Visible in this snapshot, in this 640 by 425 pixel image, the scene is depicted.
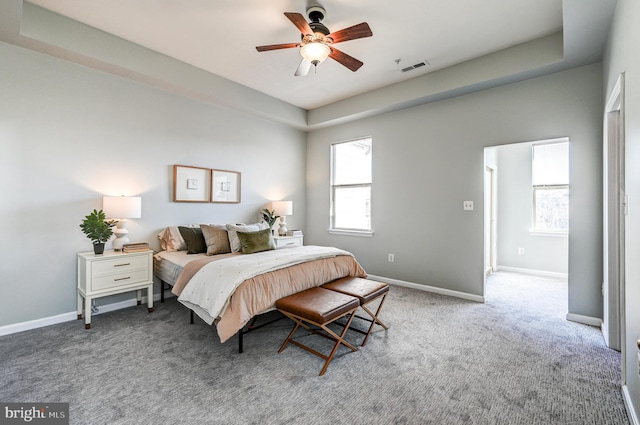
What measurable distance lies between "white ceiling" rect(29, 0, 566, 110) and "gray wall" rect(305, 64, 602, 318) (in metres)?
0.67

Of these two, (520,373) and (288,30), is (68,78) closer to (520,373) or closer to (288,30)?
(288,30)

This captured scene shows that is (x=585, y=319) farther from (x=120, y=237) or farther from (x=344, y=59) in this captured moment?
(x=120, y=237)

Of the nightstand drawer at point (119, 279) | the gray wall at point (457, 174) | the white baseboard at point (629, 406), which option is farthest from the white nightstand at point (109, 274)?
the white baseboard at point (629, 406)

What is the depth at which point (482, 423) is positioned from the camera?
1.63m

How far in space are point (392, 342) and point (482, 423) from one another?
99 centimetres

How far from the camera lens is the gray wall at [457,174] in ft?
9.83

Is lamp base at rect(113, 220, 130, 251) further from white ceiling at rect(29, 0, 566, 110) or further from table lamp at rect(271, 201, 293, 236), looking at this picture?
table lamp at rect(271, 201, 293, 236)

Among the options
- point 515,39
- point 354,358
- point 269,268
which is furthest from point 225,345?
point 515,39

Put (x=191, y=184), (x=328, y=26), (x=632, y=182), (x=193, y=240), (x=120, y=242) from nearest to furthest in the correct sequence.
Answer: (x=632, y=182) → (x=328, y=26) → (x=120, y=242) → (x=193, y=240) → (x=191, y=184)

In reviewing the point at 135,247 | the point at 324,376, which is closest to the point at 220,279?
the point at 324,376

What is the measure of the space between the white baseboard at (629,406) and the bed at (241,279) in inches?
87.2

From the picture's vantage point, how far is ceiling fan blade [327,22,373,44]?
2336 millimetres

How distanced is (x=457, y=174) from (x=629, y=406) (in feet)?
9.09

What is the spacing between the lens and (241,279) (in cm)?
238
